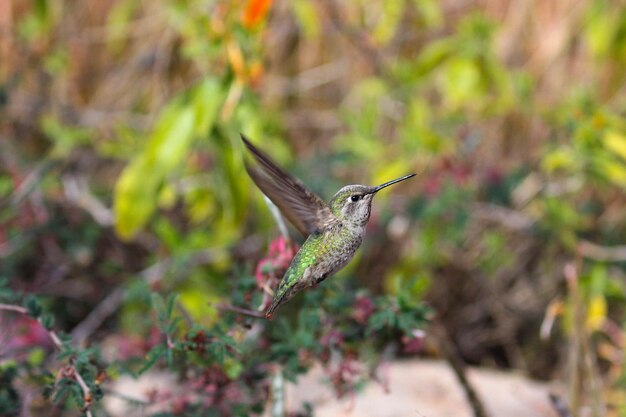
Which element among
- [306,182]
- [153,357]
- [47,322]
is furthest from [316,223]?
[306,182]

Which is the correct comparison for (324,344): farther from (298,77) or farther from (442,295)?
(298,77)

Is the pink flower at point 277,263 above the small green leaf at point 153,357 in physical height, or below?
above

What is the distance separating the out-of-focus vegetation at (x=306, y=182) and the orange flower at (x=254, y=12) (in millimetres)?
17

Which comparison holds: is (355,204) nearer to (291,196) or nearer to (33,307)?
(291,196)

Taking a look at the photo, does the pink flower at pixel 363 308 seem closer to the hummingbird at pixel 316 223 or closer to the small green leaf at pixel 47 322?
the hummingbird at pixel 316 223

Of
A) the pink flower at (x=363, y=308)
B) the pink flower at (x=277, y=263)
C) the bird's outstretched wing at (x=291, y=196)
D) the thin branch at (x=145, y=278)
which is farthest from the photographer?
the thin branch at (x=145, y=278)

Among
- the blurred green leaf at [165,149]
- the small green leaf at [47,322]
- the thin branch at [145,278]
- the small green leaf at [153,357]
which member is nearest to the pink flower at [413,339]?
the small green leaf at [153,357]

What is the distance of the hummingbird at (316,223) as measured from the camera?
1.33m

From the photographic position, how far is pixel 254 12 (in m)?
2.16

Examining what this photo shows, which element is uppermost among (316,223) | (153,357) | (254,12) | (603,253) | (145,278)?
(254,12)

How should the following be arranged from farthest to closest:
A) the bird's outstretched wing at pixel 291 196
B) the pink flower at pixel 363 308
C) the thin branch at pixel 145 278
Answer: the thin branch at pixel 145 278 < the pink flower at pixel 363 308 < the bird's outstretched wing at pixel 291 196

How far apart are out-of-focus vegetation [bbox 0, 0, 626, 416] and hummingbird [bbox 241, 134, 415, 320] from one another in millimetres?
111

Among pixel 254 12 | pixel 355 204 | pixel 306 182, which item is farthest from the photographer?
pixel 306 182

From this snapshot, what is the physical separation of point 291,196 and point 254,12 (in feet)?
3.13
